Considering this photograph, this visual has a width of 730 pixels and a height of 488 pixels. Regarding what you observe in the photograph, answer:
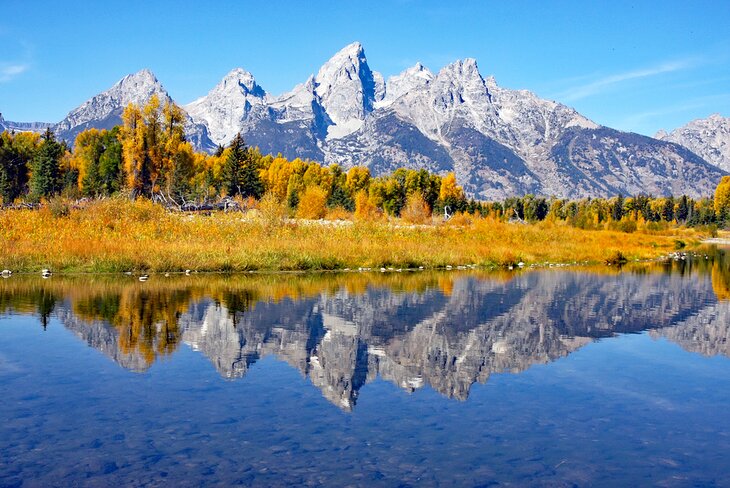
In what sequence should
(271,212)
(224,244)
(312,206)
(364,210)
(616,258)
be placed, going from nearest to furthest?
(224,244)
(271,212)
(616,258)
(312,206)
(364,210)

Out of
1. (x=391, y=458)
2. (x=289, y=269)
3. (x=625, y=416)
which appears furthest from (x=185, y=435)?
(x=289, y=269)

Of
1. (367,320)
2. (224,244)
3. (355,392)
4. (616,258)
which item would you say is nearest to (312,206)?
(616,258)

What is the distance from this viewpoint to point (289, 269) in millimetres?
32062

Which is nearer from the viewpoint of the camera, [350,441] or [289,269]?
[350,441]

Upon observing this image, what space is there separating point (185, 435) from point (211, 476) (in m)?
1.50

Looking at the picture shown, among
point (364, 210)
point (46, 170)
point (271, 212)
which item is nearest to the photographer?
point (271, 212)

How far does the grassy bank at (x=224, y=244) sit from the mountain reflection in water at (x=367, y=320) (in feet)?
8.47

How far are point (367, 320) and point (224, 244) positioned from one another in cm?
1730

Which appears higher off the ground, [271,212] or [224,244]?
[271,212]

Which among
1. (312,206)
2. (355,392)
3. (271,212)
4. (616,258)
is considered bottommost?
(355,392)

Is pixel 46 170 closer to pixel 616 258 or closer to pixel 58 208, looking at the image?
pixel 58 208

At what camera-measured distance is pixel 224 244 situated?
110 feet

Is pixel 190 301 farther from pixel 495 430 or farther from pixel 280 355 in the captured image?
pixel 495 430

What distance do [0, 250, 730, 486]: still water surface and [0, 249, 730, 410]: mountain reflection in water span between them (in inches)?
3.8
